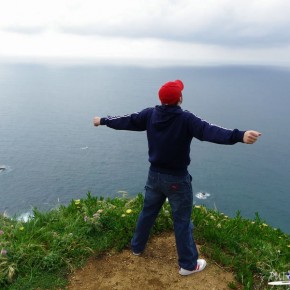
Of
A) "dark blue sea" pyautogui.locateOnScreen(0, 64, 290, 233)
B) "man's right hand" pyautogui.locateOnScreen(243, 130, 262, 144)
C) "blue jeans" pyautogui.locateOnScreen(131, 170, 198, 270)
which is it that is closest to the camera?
"man's right hand" pyautogui.locateOnScreen(243, 130, 262, 144)

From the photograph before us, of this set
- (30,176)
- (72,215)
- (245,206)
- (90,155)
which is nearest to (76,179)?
(30,176)

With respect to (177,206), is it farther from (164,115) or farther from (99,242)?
(99,242)

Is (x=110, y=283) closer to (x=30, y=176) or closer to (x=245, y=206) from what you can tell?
(x=245, y=206)

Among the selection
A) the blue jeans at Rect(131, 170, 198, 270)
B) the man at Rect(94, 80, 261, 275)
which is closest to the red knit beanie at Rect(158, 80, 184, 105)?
the man at Rect(94, 80, 261, 275)

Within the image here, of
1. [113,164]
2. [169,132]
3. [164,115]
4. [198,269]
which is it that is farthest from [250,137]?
[113,164]

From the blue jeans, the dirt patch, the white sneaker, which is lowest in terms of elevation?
the dirt patch

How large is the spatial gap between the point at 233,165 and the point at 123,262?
87.0 m

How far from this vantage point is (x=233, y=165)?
90250 millimetres

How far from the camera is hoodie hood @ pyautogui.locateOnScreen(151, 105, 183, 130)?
5359 mm

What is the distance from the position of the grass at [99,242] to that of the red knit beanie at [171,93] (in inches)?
123

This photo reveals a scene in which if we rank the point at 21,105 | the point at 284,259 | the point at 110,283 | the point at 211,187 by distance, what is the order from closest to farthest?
the point at 110,283 < the point at 284,259 < the point at 211,187 < the point at 21,105

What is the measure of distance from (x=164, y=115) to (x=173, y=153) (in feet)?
2.02

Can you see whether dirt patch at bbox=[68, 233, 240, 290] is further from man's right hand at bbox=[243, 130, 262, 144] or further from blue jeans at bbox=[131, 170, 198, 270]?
man's right hand at bbox=[243, 130, 262, 144]

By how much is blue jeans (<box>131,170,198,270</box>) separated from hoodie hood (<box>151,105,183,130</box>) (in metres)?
0.83
